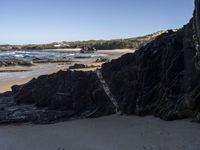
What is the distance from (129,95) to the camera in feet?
51.5

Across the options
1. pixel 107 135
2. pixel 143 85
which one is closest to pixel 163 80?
pixel 143 85

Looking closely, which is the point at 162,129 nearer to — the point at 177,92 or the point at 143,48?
the point at 177,92

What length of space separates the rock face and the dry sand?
0.65 meters

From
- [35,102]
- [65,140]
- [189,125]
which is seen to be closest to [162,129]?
[189,125]

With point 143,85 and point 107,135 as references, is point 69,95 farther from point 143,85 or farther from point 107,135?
point 107,135

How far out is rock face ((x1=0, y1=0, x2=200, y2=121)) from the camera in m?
13.8

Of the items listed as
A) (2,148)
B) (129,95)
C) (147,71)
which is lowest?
(2,148)

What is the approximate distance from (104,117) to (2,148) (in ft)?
14.4

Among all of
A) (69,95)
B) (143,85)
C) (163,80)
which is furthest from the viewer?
(69,95)

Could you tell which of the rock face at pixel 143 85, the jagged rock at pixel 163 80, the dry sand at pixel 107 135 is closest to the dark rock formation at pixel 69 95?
the rock face at pixel 143 85

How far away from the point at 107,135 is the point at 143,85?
3.40 metres

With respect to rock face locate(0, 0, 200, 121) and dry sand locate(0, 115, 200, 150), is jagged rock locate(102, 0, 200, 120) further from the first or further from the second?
dry sand locate(0, 115, 200, 150)

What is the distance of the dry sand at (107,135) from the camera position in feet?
37.9

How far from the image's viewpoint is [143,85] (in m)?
15.5
